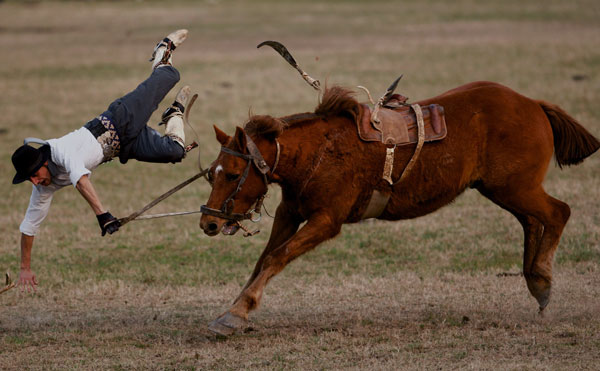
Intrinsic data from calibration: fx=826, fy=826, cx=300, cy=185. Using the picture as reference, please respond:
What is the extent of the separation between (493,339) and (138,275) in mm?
4004

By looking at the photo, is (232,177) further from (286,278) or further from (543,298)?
(543,298)

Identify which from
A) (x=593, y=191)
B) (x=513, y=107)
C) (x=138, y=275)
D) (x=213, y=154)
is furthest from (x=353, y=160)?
(x=213, y=154)

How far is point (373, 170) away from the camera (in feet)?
20.9

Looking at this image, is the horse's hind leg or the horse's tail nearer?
the horse's hind leg

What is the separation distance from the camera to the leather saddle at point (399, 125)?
6.37 meters

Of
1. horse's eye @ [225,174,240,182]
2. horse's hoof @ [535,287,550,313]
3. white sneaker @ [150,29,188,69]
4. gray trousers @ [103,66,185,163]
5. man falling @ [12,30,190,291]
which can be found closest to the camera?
horse's eye @ [225,174,240,182]

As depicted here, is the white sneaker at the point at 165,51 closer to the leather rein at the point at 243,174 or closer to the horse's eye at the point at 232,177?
Result: the leather rein at the point at 243,174

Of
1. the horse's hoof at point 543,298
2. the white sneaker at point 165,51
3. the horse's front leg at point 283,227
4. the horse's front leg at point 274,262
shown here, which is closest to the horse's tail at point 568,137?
the horse's hoof at point 543,298

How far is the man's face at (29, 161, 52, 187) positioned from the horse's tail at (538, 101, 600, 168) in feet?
13.2

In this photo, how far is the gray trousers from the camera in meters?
6.82

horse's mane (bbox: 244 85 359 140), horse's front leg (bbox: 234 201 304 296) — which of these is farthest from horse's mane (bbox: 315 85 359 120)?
horse's front leg (bbox: 234 201 304 296)

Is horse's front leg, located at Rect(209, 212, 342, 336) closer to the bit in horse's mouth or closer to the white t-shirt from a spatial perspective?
the bit in horse's mouth

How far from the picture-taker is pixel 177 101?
299 inches

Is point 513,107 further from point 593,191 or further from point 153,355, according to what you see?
point 593,191
